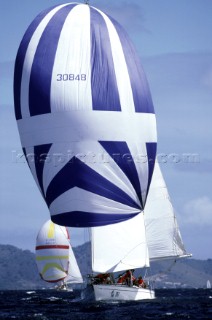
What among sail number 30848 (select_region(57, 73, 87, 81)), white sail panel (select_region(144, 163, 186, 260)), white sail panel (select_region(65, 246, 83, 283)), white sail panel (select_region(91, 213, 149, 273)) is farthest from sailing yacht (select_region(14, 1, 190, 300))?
white sail panel (select_region(65, 246, 83, 283))

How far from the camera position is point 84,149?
34.8 metres

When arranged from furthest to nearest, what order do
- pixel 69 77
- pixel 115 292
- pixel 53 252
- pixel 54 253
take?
pixel 54 253, pixel 53 252, pixel 115 292, pixel 69 77

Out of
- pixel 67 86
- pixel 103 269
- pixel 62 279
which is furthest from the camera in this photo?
pixel 62 279

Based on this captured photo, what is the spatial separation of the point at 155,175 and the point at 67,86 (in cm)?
1146

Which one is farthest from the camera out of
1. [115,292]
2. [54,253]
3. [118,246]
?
[54,253]

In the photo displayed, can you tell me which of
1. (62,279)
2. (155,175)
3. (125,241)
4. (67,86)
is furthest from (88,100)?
(62,279)

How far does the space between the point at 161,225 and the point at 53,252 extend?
101 feet

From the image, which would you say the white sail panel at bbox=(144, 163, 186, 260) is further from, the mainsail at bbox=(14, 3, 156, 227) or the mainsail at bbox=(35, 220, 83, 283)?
the mainsail at bbox=(35, 220, 83, 283)

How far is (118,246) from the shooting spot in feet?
125

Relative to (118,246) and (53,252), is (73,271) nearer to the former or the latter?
(53,252)

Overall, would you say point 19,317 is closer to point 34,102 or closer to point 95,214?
point 95,214

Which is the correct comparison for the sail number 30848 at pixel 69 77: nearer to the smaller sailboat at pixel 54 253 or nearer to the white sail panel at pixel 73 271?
the smaller sailboat at pixel 54 253

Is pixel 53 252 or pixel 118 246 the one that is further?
pixel 53 252

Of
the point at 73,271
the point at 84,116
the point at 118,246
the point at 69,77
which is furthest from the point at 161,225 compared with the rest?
the point at 73,271
